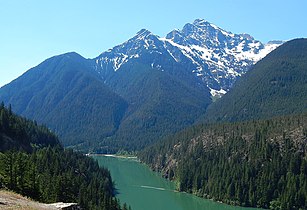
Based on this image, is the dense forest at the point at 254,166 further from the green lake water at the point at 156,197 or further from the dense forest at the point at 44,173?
the dense forest at the point at 44,173

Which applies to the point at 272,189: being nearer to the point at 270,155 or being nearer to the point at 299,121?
the point at 270,155

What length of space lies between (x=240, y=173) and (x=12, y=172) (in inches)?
4176

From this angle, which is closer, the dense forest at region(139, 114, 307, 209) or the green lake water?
the green lake water

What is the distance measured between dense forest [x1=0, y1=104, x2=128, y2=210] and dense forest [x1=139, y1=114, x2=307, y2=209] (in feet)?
127

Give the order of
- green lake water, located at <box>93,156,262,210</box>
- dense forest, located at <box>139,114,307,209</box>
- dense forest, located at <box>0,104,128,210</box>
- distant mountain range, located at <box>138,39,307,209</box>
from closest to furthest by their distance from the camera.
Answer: dense forest, located at <box>0,104,128,210</box>
green lake water, located at <box>93,156,262,210</box>
distant mountain range, located at <box>138,39,307,209</box>
dense forest, located at <box>139,114,307,209</box>

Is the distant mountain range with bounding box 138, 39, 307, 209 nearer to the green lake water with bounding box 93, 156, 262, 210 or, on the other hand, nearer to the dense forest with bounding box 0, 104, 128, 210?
the green lake water with bounding box 93, 156, 262, 210

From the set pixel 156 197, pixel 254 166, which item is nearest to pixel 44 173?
pixel 156 197

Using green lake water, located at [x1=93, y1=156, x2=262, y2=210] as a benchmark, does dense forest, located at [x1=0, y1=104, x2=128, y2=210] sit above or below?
A: above

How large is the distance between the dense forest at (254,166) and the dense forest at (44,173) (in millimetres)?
38562

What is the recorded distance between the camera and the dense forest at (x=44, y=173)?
60.2m

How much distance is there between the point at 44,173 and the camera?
302 ft

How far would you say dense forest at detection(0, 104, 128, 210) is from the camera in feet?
197

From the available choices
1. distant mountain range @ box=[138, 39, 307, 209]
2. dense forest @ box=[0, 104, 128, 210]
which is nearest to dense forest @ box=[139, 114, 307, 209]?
distant mountain range @ box=[138, 39, 307, 209]

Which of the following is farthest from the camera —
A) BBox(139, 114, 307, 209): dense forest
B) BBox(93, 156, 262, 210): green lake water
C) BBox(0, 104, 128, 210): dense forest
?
BBox(139, 114, 307, 209): dense forest
